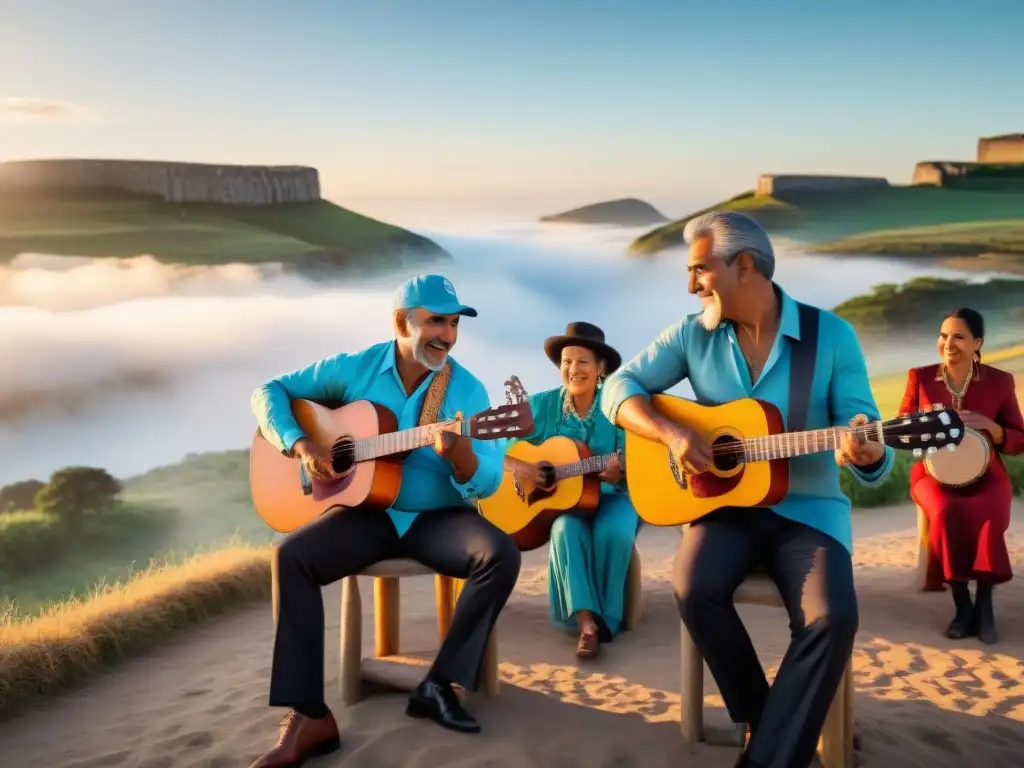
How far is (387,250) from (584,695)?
1120 cm

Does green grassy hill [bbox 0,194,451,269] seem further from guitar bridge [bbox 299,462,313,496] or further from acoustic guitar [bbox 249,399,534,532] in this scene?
guitar bridge [bbox 299,462,313,496]

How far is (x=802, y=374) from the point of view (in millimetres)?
3371

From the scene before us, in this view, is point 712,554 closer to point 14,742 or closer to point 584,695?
point 584,695

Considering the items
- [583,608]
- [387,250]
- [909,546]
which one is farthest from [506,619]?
[387,250]

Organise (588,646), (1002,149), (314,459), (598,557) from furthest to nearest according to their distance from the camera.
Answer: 1. (1002,149)
2. (598,557)
3. (588,646)
4. (314,459)

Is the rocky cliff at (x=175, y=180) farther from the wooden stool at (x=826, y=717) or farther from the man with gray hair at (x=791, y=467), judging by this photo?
the wooden stool at (x=826, y=717)

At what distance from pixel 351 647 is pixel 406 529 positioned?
57 centimetres

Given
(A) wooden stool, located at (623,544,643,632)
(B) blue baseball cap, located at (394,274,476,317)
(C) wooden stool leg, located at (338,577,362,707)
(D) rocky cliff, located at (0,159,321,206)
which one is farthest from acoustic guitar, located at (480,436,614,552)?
(D) rocky cliff, located at (0,159,321,206)

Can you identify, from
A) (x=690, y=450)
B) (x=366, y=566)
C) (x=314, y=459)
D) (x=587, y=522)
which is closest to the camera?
(x=690, y=450)

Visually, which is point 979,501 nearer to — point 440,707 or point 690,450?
point 690,450

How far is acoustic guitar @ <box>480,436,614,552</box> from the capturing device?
205 inches

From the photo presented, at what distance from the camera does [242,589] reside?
6.29 meters

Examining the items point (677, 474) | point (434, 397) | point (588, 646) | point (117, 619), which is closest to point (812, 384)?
point (677, 474)

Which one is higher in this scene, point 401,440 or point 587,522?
point 401,440
